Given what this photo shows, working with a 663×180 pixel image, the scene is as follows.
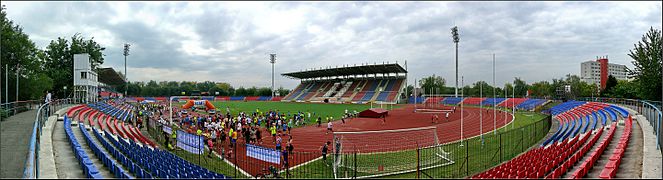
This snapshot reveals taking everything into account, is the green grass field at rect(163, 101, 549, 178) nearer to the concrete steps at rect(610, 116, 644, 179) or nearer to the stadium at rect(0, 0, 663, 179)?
the stadium at rect(0, 0, 663, 179)

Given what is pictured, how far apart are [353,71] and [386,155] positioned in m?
67.0

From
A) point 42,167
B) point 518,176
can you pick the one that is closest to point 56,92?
point 42,167

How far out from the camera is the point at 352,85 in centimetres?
8794

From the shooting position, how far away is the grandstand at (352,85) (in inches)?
3039

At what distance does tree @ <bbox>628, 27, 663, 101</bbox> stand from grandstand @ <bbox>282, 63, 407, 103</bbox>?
43303 millimetres

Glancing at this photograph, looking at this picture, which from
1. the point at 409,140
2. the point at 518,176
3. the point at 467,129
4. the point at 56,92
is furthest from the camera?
the point at 56,92

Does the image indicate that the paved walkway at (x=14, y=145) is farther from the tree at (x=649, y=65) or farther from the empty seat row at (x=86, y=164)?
the tree at (x=649, y=65)

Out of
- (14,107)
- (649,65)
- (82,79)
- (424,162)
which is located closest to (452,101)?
(649,65)

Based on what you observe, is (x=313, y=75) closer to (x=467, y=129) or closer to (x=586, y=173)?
(x=467, y=129)

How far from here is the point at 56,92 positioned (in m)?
40.9

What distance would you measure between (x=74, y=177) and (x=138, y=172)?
5.55ft

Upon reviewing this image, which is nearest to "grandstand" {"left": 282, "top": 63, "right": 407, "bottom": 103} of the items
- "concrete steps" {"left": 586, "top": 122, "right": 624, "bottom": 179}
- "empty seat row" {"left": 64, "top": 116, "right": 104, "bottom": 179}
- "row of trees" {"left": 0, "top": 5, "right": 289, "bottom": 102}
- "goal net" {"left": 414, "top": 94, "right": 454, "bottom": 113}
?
"goal net" {"left": 414, "top": 94, "right": 454, "bottom": 113}

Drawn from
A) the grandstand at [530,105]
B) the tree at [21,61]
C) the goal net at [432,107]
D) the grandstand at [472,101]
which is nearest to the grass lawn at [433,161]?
the tree at [21,61]

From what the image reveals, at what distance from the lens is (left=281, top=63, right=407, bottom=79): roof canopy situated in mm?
76750
